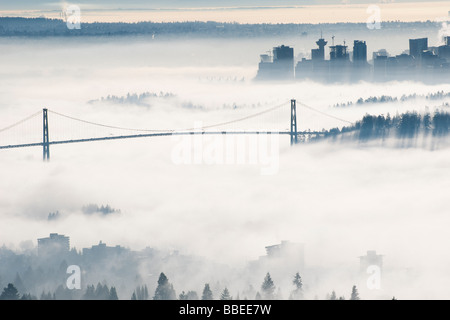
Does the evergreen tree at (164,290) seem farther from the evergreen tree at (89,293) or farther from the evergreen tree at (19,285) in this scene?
the evergreen tree at (19,285)

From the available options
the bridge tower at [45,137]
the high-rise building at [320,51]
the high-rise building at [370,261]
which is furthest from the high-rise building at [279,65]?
the high-rise building at [370,261]

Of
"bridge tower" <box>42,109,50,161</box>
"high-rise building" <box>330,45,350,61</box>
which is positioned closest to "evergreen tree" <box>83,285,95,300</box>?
"bridge tower" <box>42,109,50,161</box>

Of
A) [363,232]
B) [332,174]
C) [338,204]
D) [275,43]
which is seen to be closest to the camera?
[363,232]

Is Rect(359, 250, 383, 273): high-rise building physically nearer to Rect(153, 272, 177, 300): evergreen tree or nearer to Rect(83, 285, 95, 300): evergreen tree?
Rect(153, 272, 177, 300): evergreen tree

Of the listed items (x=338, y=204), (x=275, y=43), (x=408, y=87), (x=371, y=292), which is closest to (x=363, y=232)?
(x=338, y=204)

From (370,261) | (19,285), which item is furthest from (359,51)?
(19,285)

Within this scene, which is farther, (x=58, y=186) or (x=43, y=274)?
(x=58, y=186)
